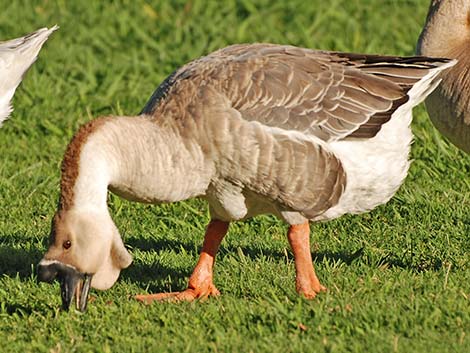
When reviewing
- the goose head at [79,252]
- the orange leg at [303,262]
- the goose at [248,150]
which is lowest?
the orange leg at [303,262]

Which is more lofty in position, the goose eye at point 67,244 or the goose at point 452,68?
the goose at point 452,68

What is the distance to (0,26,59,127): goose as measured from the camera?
7.81 m

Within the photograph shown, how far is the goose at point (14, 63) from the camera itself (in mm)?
7809

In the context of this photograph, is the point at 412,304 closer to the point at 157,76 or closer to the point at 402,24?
the point at 157,76

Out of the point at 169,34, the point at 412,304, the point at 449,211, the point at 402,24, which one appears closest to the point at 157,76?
the point at 169,34

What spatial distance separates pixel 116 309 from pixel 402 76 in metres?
2.28

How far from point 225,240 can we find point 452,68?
6.70 feet

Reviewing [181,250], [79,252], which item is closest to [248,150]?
[79,252]

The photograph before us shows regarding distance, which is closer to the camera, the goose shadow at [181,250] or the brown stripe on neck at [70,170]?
the brown stripe on neck at [70,170]

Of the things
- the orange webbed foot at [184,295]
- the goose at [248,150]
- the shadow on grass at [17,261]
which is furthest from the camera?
the shadow on grass at [17,261]

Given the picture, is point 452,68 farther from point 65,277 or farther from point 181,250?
point 65,277

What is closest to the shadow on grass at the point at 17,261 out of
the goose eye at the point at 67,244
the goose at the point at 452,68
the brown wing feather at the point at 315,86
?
the goose eye at the point at 67,244

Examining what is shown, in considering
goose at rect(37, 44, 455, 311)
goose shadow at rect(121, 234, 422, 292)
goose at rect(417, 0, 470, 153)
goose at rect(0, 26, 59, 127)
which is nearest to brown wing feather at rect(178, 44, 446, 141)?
goose at rect(37, 44, 455, 311)

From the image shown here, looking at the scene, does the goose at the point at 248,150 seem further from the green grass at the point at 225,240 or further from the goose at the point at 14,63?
the goose at the point at 14,63
